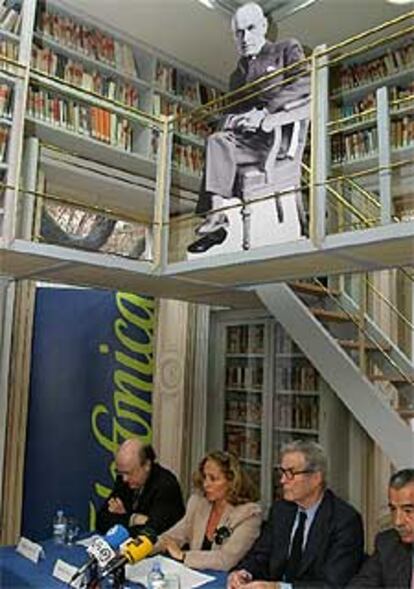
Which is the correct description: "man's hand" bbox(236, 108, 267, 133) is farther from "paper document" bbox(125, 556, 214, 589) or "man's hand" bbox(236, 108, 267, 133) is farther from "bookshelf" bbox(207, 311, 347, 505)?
"paper document" bbox(125, 556, 214, 589)

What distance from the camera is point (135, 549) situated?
7.12ft

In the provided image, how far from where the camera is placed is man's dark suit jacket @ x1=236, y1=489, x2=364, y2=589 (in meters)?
2.25

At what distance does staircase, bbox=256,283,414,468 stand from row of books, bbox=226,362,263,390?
96 cm

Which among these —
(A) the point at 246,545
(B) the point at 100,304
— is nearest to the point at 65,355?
(B) the point at 100,304

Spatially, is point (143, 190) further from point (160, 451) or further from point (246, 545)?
point (246, 545)

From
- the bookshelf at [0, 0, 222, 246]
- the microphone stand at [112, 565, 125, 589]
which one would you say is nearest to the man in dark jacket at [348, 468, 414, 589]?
the microphone stand at [112, 565, 125, 589]

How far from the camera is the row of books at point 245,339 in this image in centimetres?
476

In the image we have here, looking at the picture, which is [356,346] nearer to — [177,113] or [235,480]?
[235,480]

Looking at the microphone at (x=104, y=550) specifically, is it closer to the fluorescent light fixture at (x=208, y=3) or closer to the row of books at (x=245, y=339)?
the row of books at (x=245, y=339)

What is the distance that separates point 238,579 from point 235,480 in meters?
0.62

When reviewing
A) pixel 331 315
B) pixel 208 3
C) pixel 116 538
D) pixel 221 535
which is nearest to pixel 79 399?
pixel 331 315

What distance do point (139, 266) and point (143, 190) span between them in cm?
154

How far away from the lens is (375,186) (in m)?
4.18

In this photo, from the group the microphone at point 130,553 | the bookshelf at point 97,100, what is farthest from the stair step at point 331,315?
the microphone at point 130,553
